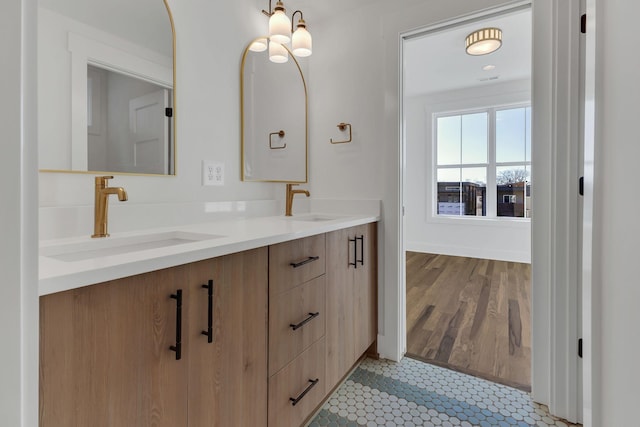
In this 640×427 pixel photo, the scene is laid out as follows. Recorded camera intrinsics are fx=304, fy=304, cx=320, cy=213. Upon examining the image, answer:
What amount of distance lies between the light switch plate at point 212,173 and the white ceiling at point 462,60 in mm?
1857

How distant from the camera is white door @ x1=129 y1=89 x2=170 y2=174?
1293 mm

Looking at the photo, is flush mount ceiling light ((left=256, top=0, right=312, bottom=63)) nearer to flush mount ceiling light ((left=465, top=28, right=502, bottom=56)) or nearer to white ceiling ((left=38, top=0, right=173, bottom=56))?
white ceiling ((left=38, top=0, right=173, bottom=56))

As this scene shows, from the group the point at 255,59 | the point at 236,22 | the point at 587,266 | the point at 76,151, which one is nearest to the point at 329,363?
the point at 587,266

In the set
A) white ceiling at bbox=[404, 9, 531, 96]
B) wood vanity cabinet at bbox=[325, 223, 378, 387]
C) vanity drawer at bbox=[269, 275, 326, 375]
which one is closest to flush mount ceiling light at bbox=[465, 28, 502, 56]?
white ceiling at bbox=[404, 9, 531, 96]

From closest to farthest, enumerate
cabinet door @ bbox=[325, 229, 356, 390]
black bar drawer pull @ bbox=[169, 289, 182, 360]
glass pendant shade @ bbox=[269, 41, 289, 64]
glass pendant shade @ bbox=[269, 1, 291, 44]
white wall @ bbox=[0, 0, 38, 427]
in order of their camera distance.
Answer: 1. white wall @ bbox=[0, 0, 38, 427]
2. black bar drawer pull @ bbox=[169, 289, 182, 360]
3. cabinet door @ bbox=[325, 229, 356, 390]
4. glass pendant shade @ bbox=[269, 1, 291, 44]
5. glass pendant shade @ bbox=[269, 41, 289, 64]

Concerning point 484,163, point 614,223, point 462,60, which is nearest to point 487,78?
point 462,60

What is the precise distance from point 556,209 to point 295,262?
125 centimetres

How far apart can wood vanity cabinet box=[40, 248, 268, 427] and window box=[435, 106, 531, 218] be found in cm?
461

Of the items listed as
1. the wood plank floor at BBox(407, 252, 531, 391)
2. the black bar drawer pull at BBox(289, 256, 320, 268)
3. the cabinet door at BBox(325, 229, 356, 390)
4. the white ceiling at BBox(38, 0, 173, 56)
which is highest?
the white ceiling at BBox(38, 0, 173, 56)

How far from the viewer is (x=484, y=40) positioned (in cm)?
287

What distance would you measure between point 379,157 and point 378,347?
1254 millimetres

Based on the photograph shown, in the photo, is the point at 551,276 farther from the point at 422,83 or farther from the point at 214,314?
the point at 422,83

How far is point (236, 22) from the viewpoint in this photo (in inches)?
69.1

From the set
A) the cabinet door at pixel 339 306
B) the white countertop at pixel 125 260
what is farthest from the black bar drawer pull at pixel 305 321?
the white countertop at pixel 125 260
